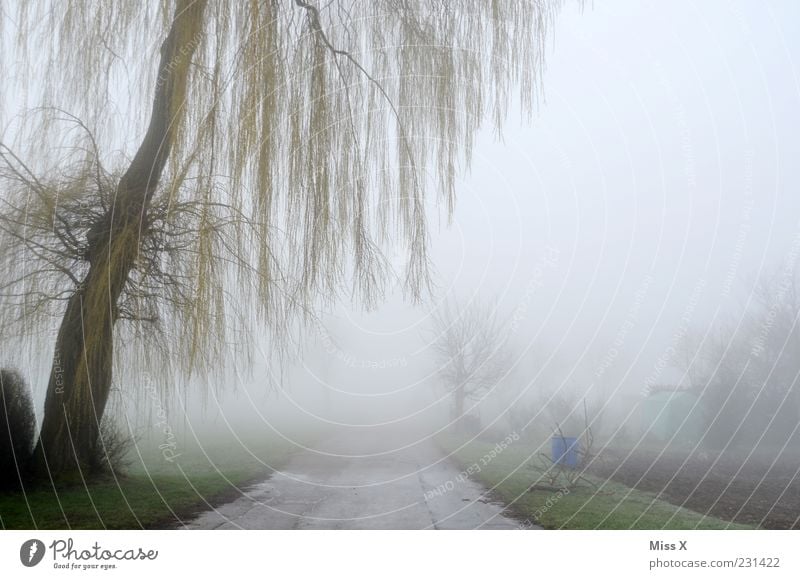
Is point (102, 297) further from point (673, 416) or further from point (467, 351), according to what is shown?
point (673, 416)

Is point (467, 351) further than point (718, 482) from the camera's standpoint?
No

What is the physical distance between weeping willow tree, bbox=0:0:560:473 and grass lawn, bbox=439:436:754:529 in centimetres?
101

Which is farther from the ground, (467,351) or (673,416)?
(467,351)

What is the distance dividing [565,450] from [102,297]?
252cm

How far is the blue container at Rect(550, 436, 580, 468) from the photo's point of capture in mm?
3141

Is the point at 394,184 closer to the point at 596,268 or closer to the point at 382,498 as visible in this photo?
the point at 596,268

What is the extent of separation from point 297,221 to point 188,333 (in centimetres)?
78

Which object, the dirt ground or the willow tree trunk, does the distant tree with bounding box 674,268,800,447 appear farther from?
the willow tree trunk

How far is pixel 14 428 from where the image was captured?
312 centimetres

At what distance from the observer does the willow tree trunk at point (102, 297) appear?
10.0 feet
